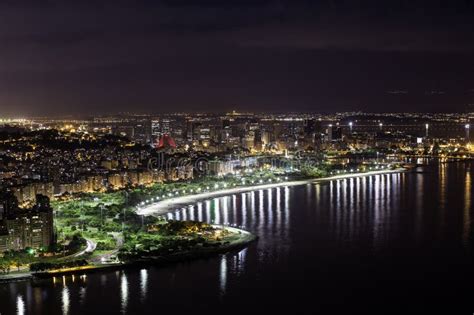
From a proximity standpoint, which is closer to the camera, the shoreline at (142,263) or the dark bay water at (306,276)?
the dark bay water at (306,276)

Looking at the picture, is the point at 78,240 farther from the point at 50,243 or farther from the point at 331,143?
the point at 331,143

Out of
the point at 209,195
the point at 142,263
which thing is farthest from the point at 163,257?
the point at 209,195

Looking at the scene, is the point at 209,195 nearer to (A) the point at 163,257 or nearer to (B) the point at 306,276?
(A) the point at 163,257

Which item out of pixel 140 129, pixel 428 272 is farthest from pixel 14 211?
pixel 140 129

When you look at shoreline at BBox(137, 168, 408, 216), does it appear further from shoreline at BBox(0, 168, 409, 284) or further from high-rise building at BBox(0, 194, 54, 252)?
high-rise building at BBox(0, 194, 54, 252)

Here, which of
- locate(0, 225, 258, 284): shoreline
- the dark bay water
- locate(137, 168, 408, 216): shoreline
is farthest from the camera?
locate(137, 168, 408, 216): shoreline

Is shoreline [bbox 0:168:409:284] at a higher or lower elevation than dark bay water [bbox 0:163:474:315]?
higher

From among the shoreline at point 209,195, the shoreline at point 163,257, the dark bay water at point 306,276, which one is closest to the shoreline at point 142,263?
the shoreline at point 163,257

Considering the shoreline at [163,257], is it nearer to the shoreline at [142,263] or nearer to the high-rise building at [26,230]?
the shoreline at [142,263]

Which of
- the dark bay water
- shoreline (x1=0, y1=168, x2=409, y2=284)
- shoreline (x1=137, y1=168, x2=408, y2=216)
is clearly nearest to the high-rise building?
shoreline (x1=0, y1=168, x2=409, y2=284)
